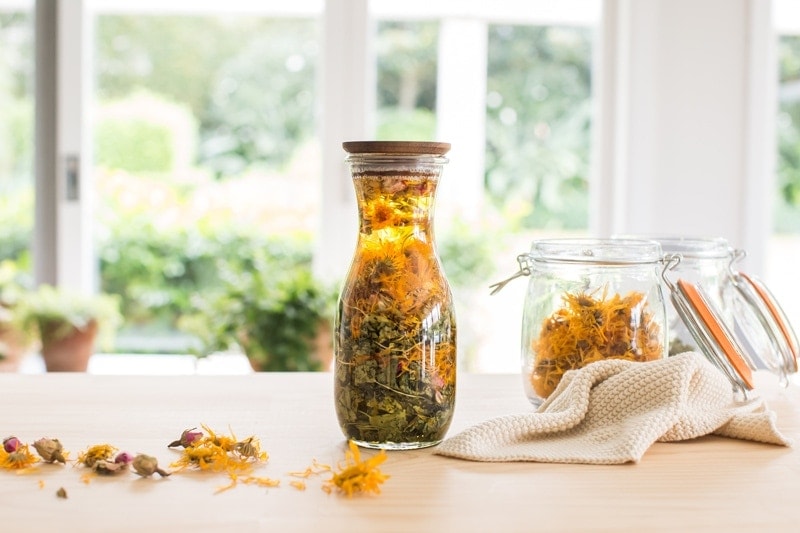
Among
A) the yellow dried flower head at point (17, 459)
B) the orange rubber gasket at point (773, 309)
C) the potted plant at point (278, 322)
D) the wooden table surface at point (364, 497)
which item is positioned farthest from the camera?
the potted plant at point (278, 322)

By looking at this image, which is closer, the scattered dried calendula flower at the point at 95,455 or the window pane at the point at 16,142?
the scattered dried calendula flower at the point at 95,455

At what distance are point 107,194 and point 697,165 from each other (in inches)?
79.9

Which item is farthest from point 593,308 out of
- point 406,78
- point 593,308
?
point 406,78

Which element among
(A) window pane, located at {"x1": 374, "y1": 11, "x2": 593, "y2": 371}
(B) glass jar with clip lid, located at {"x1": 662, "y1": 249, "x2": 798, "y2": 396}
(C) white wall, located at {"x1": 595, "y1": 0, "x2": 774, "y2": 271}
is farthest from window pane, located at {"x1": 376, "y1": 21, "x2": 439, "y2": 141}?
(B) glass jar with clip lid, located at {"x1": 662, "y1": 249, "x2": 798, "y2": 396}

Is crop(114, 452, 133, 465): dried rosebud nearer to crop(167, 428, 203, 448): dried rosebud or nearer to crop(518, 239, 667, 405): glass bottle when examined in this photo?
crop(167, 428, 203, 448): dried rosebud

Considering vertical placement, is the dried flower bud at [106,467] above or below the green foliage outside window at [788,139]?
below

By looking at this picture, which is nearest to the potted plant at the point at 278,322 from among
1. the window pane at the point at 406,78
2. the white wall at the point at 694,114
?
the window pane at the point at 406,78

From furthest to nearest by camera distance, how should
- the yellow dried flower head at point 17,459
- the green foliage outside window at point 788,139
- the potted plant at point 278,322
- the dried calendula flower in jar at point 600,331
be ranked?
the green foliage outside window at point 788,139
the potted plant at point 278,322
the dried calendula flower in jar at point 600,331
the yellow dried flower head at point 17,459

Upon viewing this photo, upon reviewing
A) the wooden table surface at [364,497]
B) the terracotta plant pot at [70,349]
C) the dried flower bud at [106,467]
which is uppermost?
the dried flower bud at [106,467]

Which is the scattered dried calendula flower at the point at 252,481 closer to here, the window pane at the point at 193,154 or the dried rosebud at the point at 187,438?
the dried rosebud at the point at 187,438

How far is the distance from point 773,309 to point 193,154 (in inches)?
99.4

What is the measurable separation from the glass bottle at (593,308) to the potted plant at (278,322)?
1.65 meters

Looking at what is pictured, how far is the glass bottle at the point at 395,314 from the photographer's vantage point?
80cm

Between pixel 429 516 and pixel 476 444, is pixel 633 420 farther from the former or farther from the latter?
pixel 429 516
